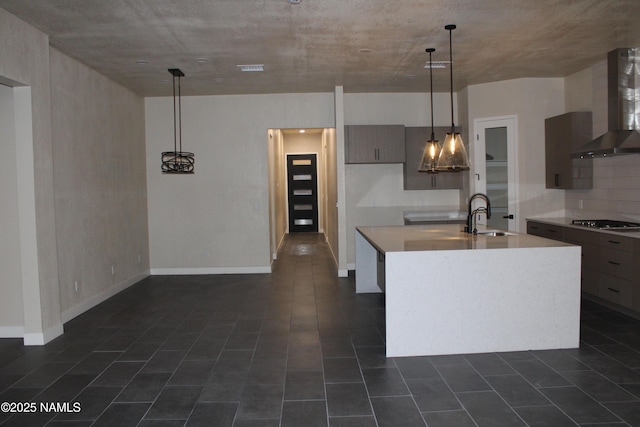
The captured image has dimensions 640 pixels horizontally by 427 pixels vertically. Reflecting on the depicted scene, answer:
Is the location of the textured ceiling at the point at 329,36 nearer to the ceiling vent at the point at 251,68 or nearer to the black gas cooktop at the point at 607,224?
the ceiling vent at the point at 251,68

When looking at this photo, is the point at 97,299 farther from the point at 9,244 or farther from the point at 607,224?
the point at 607,224

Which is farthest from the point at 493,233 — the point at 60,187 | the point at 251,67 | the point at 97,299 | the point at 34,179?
the point at 97,299

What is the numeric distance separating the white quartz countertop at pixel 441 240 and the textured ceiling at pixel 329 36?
195cm

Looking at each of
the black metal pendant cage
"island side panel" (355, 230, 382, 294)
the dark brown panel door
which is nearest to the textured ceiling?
the black metal pendant cage

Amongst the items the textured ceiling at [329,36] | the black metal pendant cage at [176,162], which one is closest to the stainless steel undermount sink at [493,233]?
the textured ceiling at [329,36]

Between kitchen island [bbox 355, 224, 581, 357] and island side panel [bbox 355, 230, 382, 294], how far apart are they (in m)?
1.89

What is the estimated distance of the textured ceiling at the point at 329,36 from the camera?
12.7ft

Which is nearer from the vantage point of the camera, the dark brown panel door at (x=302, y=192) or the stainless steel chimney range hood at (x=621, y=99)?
the stainless steel chimney range hood at (x=621, y=99)

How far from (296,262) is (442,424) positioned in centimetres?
591

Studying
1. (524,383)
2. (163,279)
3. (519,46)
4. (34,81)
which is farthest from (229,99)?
(524,383)

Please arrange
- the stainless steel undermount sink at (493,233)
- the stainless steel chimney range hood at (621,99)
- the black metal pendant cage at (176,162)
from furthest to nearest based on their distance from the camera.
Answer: the black metal pendant cage at (176,162)
the stainless steel chimney range hood at (621,99)
the stainless steel undermount sink at (493,233)

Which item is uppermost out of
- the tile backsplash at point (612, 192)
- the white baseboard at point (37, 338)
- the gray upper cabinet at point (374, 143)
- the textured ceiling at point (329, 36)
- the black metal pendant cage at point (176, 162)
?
the textured ceiling at point (329, 36)

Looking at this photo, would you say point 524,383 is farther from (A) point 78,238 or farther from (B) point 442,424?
(A) point 78,238

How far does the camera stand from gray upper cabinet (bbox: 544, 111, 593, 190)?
583 cm
